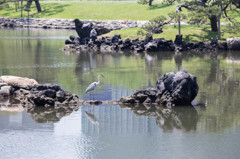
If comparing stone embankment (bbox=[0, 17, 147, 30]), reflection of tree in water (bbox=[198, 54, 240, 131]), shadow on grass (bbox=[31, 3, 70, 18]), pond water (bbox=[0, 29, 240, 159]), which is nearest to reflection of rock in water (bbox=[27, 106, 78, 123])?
pond water (bbox=[0, 29, 240, 159])

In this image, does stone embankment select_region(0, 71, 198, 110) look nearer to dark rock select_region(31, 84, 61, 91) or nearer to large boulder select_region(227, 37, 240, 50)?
dark rock select_region(31, 84, 61, 91)

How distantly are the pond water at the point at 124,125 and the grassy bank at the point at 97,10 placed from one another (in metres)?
53.3

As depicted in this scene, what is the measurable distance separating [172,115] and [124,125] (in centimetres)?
353

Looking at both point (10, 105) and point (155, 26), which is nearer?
point (10, 105)

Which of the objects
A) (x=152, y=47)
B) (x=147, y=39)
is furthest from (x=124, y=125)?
(x=147, y=39)

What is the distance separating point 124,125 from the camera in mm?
22562

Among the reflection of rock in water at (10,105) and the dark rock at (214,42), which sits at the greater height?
the dark rock at (214,42)

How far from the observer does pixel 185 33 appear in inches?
2309

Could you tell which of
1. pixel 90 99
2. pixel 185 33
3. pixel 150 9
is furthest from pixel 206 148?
pixel 150 9

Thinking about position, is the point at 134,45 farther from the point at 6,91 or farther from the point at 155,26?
the point at 6,91

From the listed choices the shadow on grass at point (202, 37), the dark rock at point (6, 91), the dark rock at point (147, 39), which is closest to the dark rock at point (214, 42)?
the shadow on grass at point (202, 37)

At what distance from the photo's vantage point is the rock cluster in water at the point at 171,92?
84.4 ft

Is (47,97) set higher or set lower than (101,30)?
lower

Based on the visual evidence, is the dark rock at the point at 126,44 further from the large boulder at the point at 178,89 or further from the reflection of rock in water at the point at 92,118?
the reflection of rock in water at the point at 92,118
